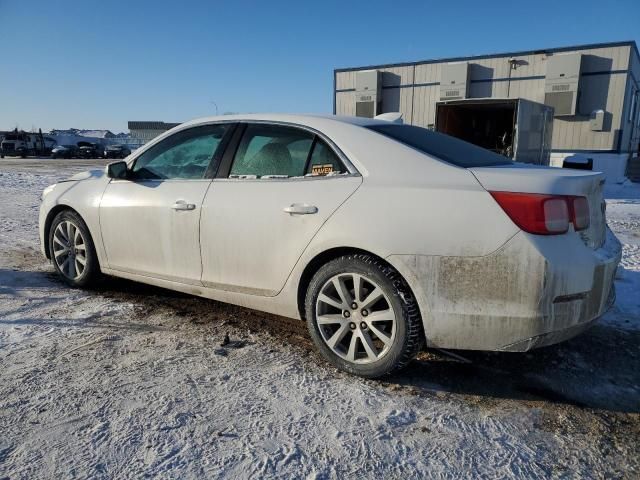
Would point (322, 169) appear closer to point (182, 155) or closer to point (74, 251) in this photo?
point (182, 155)

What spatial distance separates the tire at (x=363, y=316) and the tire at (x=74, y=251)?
2304mm

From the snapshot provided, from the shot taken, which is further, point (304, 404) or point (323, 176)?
point (323, 176)

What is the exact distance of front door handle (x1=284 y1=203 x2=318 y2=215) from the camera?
289 centimetres

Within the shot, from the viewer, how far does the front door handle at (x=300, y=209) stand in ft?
9.49

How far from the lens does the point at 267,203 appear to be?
10.1ft

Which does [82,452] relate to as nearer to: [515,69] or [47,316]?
[47,316]

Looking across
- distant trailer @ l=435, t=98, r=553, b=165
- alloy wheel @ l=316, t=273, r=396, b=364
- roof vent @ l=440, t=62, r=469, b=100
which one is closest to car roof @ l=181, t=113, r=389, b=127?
alloy wheel @ l=316, t=273, r=396, b=364

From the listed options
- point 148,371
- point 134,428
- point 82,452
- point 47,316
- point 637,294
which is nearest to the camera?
point 82,452

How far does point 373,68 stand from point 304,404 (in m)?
20.6

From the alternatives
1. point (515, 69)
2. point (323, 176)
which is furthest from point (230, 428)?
point (515, 69)

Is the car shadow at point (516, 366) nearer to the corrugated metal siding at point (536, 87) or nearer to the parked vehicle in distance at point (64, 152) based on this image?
the corrugated metal siding at point (536, 87)

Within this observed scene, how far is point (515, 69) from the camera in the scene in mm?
18906

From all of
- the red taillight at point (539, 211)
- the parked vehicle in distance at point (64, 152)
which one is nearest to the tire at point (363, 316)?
the red taillight at point (539, 211)

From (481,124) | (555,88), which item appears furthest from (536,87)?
(481,124)
